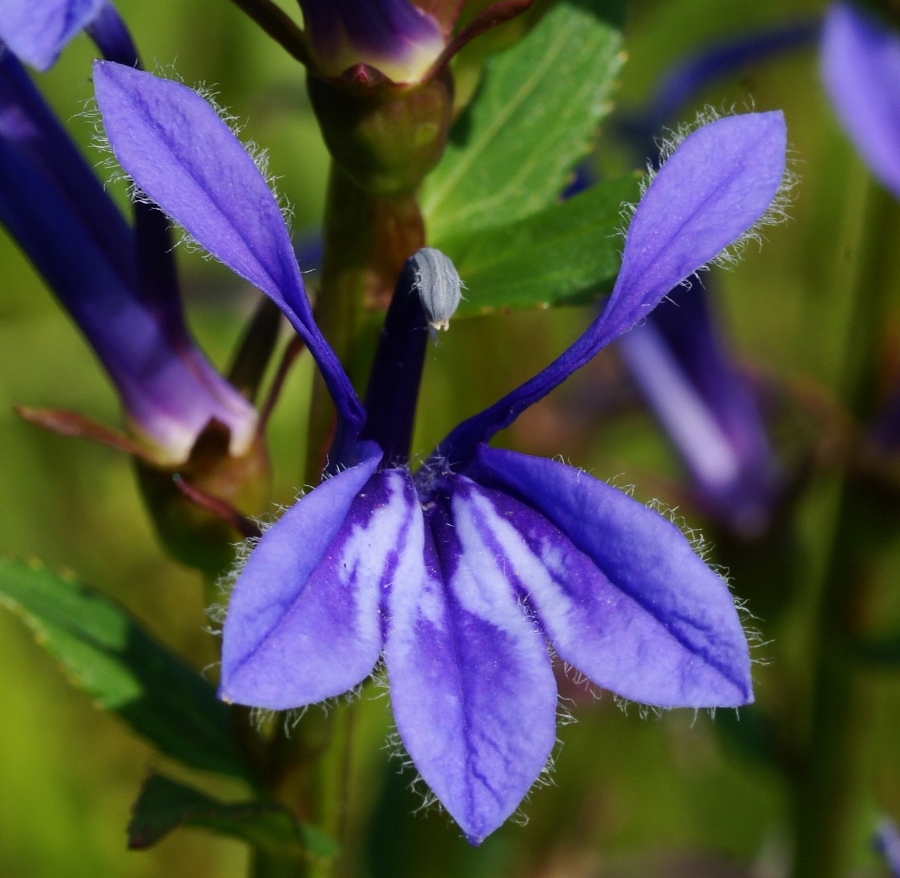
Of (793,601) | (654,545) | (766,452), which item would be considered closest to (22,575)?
(654,545)

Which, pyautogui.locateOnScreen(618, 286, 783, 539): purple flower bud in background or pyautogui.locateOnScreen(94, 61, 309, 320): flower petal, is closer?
pyautogui.locateOnScreen(94, 61, 309, 320): flower petal

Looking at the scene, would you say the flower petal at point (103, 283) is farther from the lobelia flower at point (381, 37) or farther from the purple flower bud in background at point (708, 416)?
the purple flower bud in background at point (708, 416)

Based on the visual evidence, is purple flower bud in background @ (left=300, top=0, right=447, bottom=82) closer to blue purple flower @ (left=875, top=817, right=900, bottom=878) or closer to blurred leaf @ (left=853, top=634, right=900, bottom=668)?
blue purple flower @ (left=875, top=817, right=900, bottom=878)

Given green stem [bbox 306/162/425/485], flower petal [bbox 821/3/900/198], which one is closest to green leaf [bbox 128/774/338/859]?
green stem [bbox 306/162/425/485]

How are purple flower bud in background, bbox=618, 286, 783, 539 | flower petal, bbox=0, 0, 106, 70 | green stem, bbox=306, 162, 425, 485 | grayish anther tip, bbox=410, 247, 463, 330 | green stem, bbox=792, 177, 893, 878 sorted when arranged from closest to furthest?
1. flower petal, bbox=0, 0, 106, 70
2. grayish anther tip, bbox=410, 247, 463, 330
3. green stem, bbox=306, 162, 425, 485
4. green stem, bbox=792, 177, 893, 878
5. purple flower bud in background, bbox=618, 286, 783, 539

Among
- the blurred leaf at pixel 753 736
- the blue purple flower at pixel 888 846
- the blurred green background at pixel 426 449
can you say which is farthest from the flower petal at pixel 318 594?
the blurred leaf at pixel 753 736

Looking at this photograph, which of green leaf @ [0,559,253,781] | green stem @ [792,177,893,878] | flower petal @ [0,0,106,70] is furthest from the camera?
green stem @ [792,177,893,878]

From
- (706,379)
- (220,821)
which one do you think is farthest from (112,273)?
(706,379)
